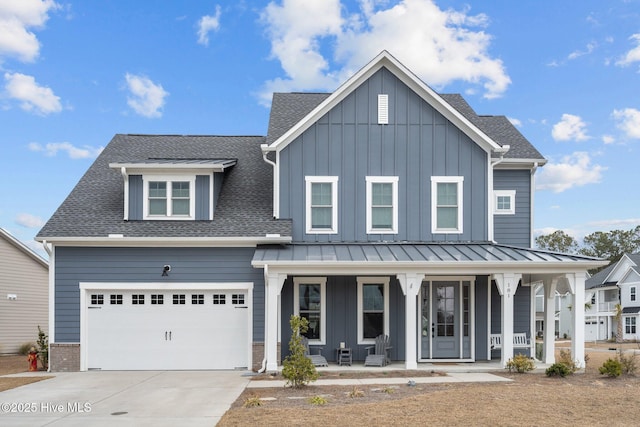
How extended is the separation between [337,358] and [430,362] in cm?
269

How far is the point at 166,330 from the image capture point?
1795 centimetres

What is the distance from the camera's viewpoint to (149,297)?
59.2ft

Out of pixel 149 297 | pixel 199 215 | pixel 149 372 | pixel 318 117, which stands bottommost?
pixel 149 372

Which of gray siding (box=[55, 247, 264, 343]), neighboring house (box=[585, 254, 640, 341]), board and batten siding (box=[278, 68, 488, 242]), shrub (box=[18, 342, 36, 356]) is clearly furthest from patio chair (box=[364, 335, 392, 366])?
neighboring house (box=[585, 254, 640, 341])

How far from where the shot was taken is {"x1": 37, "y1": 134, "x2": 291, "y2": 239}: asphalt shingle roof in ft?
58.5

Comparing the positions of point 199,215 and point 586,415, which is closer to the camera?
point 586,415

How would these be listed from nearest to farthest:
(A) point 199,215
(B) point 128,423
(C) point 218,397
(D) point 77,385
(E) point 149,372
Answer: (B) point 128,423 → (C) point 218,397 → (D) point 77,385 → (E) point 149,372 → (A) point 199,215

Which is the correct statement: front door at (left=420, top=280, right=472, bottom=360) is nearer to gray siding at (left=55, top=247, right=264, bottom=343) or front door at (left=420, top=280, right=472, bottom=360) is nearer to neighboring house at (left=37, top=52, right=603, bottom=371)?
neighboring house at (left=37, top=52, right=603, bottom=371)

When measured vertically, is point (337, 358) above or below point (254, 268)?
below

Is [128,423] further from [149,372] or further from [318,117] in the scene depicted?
[318,117]

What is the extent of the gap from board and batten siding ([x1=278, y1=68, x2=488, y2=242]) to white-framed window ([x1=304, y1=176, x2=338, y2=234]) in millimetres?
149

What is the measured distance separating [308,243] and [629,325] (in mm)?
40052

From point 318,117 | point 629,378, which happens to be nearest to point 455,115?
point 318,117

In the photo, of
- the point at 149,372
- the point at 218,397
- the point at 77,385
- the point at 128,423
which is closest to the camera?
the point at 128,423
